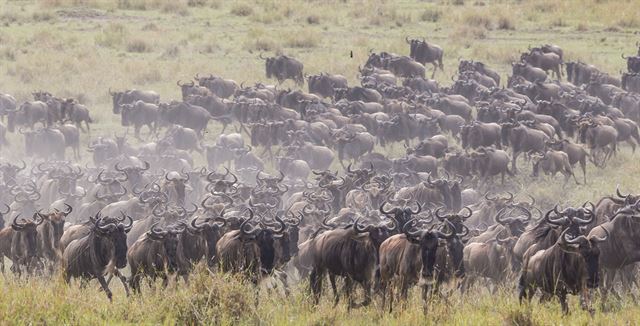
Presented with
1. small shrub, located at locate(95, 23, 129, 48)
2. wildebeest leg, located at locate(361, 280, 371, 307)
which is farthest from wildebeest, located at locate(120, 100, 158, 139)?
wildebeest leg, located at locate(361, 280, 371, 307)

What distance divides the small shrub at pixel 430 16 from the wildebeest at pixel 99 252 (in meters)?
35.5

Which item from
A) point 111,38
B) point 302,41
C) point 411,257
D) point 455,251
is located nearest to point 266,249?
point 411,257

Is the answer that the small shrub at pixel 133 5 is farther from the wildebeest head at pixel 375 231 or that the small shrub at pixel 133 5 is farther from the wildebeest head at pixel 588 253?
the wildebeest head at pixel 588 253

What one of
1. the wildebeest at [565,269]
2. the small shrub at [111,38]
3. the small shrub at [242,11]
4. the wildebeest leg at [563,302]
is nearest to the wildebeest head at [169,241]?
the wildebeest at [565,269]

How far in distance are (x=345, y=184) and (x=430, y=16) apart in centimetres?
2799

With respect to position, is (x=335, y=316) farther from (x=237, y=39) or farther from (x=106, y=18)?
(x=106, y=18)

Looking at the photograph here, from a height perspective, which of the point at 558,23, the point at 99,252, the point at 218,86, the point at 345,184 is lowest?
the point at 558,23

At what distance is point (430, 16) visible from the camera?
4947 centimetres

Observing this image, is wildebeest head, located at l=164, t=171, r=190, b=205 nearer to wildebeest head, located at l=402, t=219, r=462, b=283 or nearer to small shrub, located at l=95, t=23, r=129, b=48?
wildebeest head, located at l=402, t=219, r=462, b=283

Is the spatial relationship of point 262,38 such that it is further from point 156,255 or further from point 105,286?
point 105,286

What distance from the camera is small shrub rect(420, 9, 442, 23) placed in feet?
162

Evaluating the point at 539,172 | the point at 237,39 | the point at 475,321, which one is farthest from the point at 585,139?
the point at 237,39

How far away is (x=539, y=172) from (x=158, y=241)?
13987 millimetres

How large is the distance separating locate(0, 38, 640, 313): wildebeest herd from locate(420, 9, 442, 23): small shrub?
9606 mm
